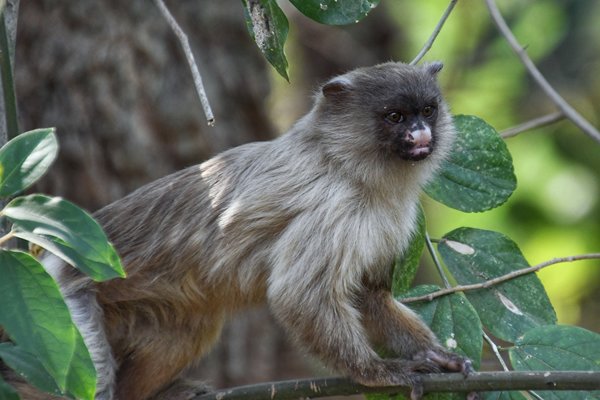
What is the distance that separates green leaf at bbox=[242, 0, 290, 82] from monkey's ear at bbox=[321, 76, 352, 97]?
107 cm

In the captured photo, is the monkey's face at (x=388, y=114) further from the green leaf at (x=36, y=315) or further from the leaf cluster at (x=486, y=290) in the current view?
the green leaf at (x=36, y=315)

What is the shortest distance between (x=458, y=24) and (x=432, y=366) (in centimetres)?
645

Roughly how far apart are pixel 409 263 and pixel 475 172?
1.54 feet

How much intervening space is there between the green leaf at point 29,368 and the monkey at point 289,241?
4.00 ft

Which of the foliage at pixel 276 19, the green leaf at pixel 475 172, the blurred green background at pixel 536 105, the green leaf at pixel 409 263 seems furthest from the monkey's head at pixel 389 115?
the blurred green background at pixel 536 105

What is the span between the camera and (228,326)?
22.6 feet

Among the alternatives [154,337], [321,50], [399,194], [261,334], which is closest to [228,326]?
[261,334]

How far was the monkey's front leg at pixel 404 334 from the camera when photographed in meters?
3.65

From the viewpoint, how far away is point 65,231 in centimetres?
215

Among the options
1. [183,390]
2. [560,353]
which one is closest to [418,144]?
[560,353]

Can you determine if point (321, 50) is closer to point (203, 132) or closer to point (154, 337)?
point (203, 132)

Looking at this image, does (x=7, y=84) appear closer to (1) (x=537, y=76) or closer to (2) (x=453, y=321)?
(2) (x=453, y=321)

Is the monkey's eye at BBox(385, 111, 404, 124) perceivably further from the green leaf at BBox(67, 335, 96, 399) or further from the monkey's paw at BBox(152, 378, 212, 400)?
the green leaf at BBox(67, 335, 96, 399)

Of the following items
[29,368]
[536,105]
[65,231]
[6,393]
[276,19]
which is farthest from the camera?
[536,105]
